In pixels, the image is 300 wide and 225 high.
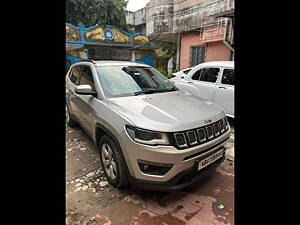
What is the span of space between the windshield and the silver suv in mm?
14

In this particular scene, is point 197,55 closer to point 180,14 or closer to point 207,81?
point 180,14

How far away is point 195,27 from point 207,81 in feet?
20.7

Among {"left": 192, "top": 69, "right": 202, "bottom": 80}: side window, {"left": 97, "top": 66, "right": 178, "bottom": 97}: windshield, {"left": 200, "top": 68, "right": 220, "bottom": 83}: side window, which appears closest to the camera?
{"left": 97, "top": 66, "right": 178, "bottom": 97}: windshield

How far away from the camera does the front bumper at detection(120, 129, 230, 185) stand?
6.45 ft

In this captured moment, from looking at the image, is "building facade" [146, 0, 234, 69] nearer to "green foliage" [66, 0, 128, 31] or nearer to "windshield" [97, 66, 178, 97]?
"green foliage" [66, 0, 128, 31]

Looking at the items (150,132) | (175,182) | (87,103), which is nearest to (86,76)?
(87,103)

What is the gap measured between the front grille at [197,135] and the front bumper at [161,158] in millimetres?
55

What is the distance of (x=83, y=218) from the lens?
6.92ft

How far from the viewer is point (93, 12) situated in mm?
16516

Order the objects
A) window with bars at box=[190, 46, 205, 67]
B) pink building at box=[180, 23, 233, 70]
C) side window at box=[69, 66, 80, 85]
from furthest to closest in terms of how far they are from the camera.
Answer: window with bars at box=[190, 46, 205, 67]
pink building at box=[180, 23, 233, 70]
side window at box=[69, 66, 80, 85]

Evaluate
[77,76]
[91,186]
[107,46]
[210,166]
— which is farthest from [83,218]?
[107,46]

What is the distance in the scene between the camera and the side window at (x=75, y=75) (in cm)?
391

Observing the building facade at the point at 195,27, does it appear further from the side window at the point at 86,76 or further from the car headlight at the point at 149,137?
the car headlight at the point at 149,137

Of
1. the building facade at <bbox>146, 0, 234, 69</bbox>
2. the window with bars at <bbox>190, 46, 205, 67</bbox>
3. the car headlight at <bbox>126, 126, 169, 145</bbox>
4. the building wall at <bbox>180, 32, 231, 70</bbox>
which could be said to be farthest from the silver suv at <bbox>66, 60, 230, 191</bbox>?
the window with bars at <bbox>190, 46, 205, 67</bbox>
